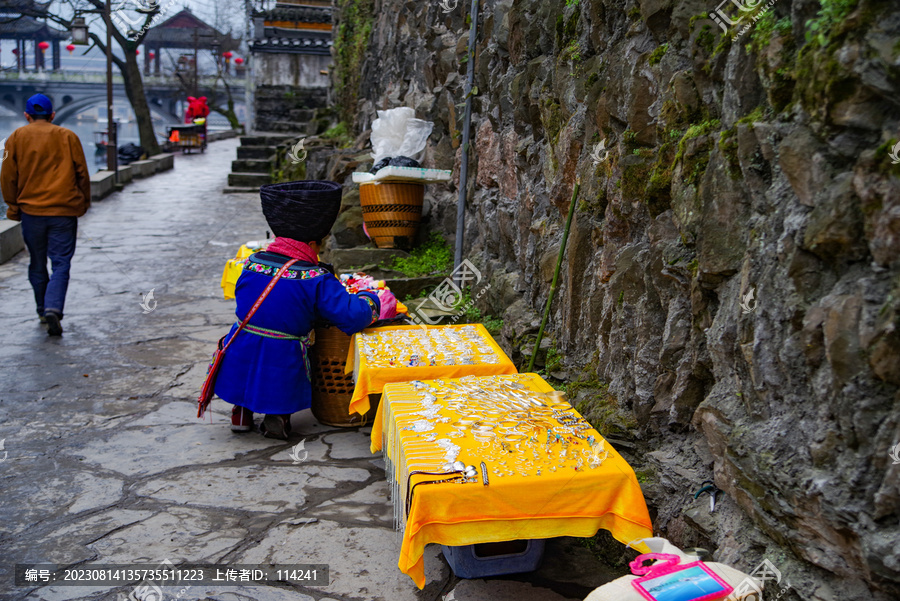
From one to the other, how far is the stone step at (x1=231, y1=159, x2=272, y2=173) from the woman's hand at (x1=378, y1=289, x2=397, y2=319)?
13.7 meters

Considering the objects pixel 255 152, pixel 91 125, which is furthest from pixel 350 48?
pixel 91 125

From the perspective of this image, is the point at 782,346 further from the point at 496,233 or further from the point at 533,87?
the point at 496,233

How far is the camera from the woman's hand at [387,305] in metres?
4.41

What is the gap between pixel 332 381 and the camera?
454 centimetres

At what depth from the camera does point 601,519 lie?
2.65 m

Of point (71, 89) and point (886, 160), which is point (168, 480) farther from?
point (71, 89)

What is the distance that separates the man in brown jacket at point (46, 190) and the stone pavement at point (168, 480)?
0.50m

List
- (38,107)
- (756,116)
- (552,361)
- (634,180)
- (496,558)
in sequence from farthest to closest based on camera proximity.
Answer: (38,107), (552,361), (634,180), (496,558), (756,116)

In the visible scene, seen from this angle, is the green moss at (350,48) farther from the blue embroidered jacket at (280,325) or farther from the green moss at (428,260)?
the blue embroidered jacket at (280,325)

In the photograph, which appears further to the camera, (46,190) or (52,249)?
(52,249)

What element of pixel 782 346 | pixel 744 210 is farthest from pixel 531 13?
pixel 782 346

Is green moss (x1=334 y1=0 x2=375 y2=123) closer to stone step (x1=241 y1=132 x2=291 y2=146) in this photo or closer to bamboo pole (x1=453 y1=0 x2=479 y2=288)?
stone step (x1=241 y1=132 x2=291 y2=146)

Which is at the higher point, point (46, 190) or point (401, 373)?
point (46, 190)

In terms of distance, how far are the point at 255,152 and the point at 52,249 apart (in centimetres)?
1292
